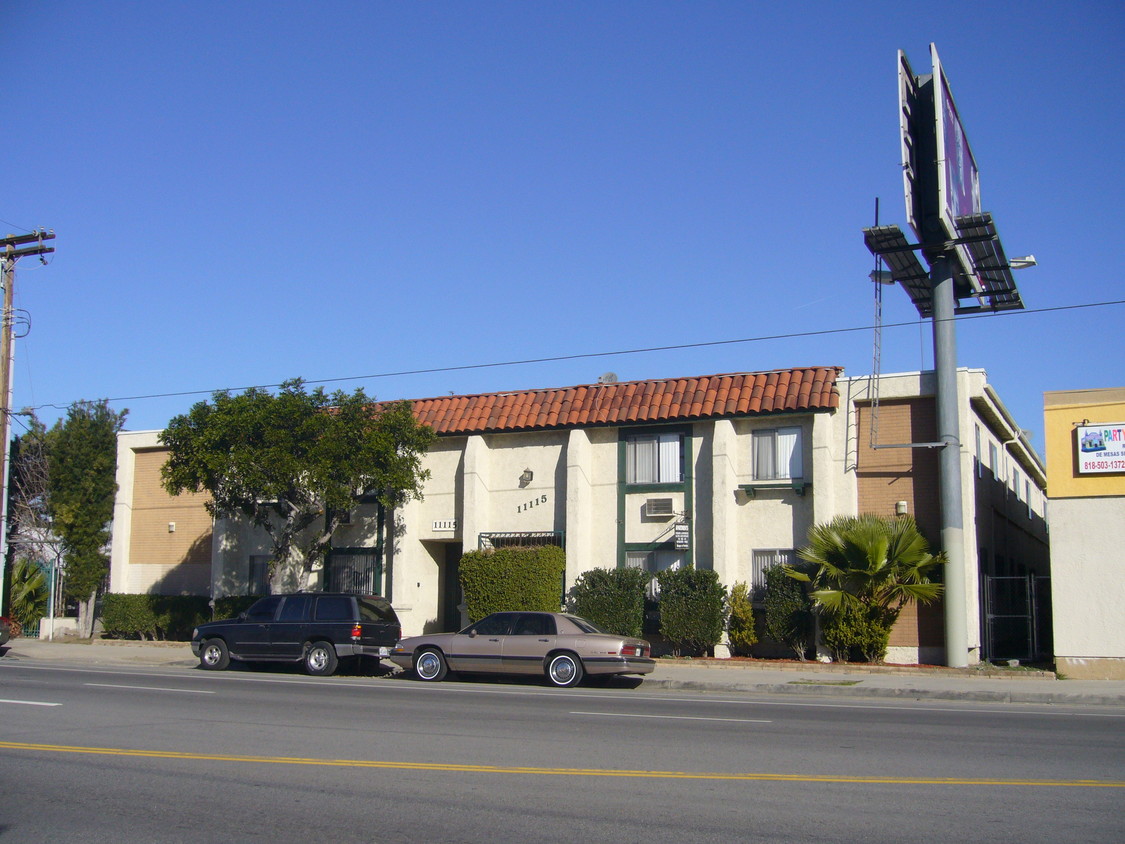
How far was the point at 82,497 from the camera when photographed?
31.2 m

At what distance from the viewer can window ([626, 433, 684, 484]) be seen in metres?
25.8

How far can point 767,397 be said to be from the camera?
24.5 meters

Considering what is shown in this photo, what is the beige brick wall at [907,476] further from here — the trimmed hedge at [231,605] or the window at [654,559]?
the trimmed hedge at [231,605]

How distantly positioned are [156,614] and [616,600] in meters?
14.0

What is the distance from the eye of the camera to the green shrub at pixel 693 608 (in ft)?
77.8

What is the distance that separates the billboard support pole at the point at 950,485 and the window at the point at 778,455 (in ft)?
10.7

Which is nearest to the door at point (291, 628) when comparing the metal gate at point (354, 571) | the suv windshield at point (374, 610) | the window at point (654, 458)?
the suv windshield at point (374, 610)

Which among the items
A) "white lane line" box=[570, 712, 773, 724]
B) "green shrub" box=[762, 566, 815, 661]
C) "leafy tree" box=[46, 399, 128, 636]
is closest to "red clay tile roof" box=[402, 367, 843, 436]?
"green shrub" box=[762, 566, 815, 661]

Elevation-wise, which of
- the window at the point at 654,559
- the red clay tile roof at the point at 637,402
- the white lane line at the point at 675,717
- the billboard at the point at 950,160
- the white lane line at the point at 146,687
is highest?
the billboard at the point at 950,160

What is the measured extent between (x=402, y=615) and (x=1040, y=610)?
16.1m

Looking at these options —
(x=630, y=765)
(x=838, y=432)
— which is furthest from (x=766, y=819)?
(x=838, y=432)

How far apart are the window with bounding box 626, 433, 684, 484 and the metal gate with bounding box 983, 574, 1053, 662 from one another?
24.1 feet

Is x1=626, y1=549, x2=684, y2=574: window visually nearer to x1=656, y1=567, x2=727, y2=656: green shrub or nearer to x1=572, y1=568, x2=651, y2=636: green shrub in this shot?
x1=572, y1=568, x2=651, y2=636: green shrub

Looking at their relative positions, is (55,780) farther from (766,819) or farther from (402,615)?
(402,615)
